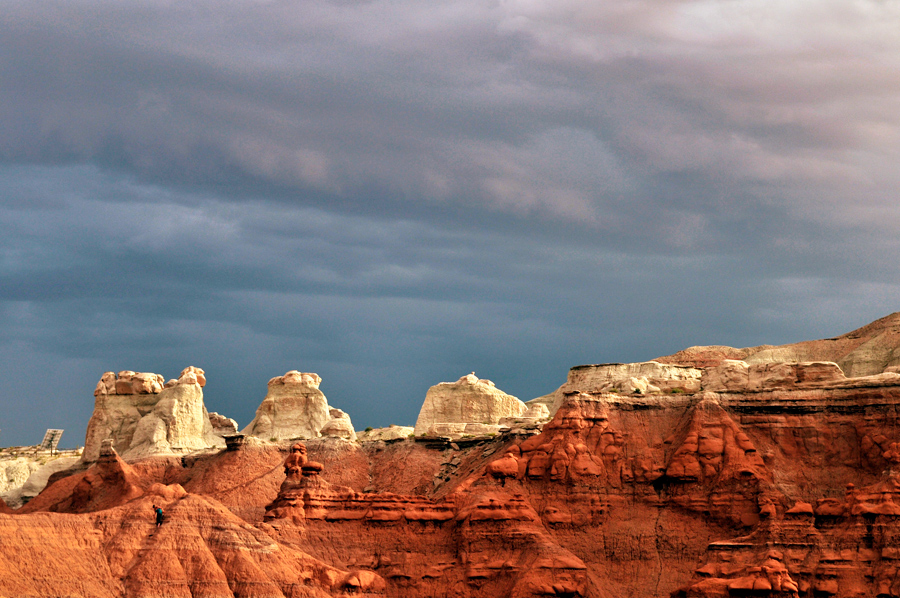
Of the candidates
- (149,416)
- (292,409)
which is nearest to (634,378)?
(292,409)

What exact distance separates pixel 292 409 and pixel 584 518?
4496cm

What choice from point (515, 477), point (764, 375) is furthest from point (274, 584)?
point (764, 375)

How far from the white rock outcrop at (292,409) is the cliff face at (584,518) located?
19696 mm

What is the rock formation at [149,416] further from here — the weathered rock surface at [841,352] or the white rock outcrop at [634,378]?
the weathered rock surface at [841,352]

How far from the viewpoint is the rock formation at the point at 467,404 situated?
6260 inches

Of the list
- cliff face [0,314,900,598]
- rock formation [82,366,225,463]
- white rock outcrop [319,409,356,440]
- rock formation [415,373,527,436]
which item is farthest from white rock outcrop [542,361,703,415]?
rock formation [82,366,225,463]

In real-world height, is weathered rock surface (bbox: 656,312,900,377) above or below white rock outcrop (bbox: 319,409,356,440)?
above

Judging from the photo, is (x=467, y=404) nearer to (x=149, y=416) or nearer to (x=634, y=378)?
(x=634, y=378)

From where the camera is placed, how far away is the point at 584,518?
120 m

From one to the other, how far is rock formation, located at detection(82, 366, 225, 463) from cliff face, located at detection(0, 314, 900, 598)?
15391 millimetres

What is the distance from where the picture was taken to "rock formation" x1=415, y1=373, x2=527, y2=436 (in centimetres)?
15900

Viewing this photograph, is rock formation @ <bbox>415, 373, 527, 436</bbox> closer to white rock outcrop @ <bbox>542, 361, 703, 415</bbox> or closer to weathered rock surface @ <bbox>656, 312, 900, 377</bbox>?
white rock outcrop @ <bbox>542, 361, 703, 415</bbox>

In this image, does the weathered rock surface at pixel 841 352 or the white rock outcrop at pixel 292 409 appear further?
the white rock outcrop at pixel 292 409

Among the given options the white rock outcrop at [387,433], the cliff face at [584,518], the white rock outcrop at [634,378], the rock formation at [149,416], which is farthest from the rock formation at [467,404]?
the cliff face at [584,518]
